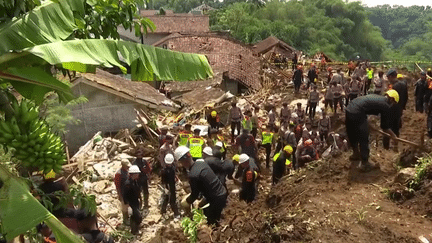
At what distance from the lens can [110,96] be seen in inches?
597

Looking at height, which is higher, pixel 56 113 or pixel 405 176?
pixel 405 176

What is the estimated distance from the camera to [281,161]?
382 inches

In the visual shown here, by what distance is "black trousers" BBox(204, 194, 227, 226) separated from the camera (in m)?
7.13

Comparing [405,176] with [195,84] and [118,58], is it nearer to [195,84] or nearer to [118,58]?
[118,58]

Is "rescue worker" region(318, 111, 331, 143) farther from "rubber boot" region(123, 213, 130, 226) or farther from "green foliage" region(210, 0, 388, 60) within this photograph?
"green foliage" region(210, 0, 388, 60)

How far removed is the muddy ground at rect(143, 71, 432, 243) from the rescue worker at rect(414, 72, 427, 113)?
18.2 ft

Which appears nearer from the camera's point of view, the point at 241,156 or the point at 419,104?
the point at 241,156

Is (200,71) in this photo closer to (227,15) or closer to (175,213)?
(175,213)

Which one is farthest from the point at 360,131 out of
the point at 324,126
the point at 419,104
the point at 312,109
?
the point at 312,109

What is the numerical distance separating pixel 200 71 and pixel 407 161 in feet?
19.7

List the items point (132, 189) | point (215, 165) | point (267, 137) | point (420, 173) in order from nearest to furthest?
point (420, 173) < point (215, 165) < point (132, 189) < point (267, 137)

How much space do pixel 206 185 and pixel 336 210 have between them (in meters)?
2.11

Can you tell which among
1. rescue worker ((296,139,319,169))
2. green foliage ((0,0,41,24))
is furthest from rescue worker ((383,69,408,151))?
green foliage ((0,0,41,24))

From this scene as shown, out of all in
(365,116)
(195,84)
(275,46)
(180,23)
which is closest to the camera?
(365,116)
